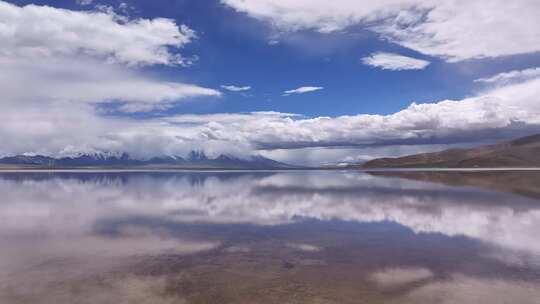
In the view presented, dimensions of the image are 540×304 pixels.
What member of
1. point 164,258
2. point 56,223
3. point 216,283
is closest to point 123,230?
point 56,223

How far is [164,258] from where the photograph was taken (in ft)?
63.8

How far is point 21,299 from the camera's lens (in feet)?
44.3

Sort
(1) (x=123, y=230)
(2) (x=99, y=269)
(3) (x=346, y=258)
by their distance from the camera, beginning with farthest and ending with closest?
1. (1) (x=123, y=230)
2. (3) (x=346, y=258)
3. (2) (x=99, y=269)

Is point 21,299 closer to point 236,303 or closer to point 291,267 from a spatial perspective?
point 236,303

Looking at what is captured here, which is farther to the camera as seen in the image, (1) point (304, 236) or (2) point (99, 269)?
(1) point (304, 236)

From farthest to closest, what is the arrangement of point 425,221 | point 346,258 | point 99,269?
point 425,221, point 346,258, point 99,269

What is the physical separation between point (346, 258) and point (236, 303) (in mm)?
7962

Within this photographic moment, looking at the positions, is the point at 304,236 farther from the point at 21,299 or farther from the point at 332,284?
the point at 21,299

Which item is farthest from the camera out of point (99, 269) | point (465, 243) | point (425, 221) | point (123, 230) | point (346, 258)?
point (425, 221)

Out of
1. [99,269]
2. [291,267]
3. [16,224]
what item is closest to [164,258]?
[99,269]

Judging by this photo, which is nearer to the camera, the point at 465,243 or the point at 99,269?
the point at 99,269

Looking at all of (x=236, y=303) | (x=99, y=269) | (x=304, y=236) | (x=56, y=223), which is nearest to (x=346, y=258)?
(x=304, y=236)

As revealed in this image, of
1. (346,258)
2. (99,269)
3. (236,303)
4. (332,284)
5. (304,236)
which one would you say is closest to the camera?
(236,303)

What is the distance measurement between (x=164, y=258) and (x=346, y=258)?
30.3 feet
